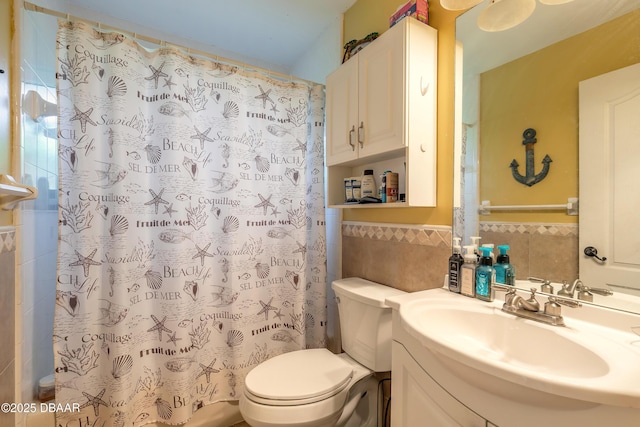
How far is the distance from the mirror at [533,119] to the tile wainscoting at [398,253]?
132 millimetres

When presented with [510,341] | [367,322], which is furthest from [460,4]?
[367,322]

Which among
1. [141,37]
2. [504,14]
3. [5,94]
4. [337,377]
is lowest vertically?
[337,377]

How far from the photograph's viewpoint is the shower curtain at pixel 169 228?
46.3 inches

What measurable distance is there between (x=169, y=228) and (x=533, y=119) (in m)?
1.56

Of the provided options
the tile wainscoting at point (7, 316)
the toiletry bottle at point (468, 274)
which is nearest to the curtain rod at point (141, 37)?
the tile wainscoting at point (7, 316)

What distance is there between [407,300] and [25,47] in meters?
1.78

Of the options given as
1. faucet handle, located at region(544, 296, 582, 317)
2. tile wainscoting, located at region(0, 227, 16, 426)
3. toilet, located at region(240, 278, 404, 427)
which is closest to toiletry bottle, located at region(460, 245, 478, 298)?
faucet handle, located at region(544, 296, 582, 317)

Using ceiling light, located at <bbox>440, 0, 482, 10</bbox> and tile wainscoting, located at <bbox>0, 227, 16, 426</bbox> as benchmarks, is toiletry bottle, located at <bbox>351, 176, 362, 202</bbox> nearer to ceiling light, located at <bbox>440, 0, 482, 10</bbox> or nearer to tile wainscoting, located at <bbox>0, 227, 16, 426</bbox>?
ceiling light, located at <bbox>440, 0, 482, 10</bbox>

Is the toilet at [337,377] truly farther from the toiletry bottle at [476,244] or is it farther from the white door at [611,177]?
the white door at [611,177]

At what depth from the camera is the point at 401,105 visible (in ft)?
3.72

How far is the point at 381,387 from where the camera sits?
4.49 feet

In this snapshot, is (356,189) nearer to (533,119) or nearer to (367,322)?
(367,322)

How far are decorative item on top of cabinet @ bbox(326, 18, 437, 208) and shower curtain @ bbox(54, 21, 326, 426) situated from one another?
48cm

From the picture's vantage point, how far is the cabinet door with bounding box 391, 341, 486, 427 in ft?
2.21
